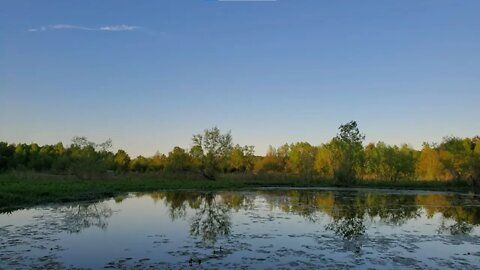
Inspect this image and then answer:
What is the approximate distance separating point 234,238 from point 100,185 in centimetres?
3074

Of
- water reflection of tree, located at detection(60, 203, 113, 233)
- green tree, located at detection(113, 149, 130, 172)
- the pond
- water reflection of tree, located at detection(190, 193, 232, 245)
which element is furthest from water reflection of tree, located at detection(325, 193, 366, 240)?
green tree, located at detection(113, 149, 130, 172)

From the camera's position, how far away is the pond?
12.8m

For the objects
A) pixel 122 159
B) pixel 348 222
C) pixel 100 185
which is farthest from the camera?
pixel 122 159

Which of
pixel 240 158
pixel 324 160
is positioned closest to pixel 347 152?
pixel 324 160

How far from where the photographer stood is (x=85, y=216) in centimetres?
2331

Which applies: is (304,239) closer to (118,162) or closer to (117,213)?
(117,213)

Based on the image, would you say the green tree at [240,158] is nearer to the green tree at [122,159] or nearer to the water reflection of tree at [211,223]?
the green tree at [122,159]

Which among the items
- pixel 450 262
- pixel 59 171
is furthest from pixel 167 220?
pixel 59 171

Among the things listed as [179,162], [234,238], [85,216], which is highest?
[179,162]

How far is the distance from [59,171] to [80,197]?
40.7m

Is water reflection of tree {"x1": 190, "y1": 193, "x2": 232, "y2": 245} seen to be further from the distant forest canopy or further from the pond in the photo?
the distant forest canopy

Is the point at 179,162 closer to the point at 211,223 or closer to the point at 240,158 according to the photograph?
the point at 240,158

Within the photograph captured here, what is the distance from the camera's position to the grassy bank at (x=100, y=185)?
97.1 feet

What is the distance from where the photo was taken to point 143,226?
20516mm
